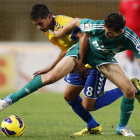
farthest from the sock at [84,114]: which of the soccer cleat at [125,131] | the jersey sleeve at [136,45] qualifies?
the jersey sleeve at [136,45]

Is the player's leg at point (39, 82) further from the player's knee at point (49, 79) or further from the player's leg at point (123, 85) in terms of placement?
the player's leg at point (123, 85)

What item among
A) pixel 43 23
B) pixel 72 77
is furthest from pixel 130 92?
pixel 43 23

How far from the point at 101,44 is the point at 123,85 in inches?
22.8

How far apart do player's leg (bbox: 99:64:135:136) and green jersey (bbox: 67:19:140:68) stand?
11 cm

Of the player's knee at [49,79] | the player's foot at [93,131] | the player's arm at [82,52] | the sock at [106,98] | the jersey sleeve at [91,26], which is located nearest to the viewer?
the player's knee at [49,79]

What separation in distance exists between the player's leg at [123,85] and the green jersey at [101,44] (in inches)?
4.3

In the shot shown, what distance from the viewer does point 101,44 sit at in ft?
14.8

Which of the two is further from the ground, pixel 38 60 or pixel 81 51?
pixel 81 51

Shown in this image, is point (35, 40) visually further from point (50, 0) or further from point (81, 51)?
point (81, 51)

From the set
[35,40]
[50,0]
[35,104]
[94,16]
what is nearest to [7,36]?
[35,40]

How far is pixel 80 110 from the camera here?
5133 mm

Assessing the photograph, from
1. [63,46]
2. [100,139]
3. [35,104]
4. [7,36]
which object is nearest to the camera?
[100,139]

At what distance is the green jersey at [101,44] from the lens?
434 centimetres

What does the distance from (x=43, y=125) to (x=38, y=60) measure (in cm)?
619
